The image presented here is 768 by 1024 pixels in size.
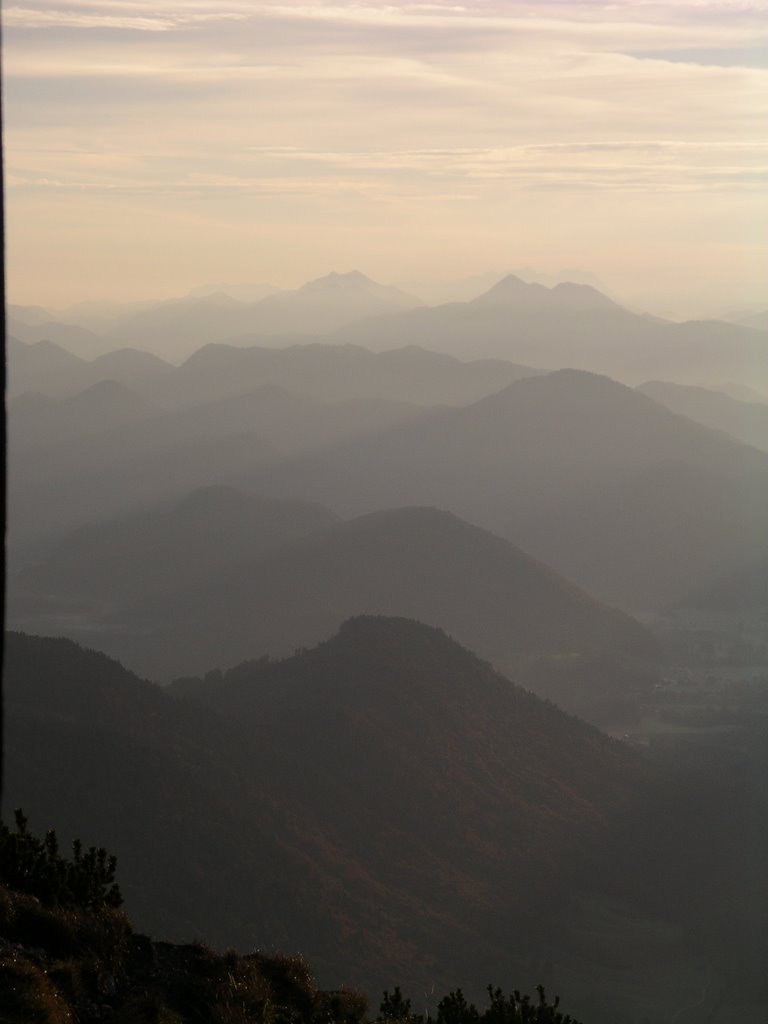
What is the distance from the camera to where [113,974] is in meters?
17.0

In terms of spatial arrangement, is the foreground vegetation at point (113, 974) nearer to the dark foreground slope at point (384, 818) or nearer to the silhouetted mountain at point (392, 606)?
the dark foreground slope at point (384, 818)

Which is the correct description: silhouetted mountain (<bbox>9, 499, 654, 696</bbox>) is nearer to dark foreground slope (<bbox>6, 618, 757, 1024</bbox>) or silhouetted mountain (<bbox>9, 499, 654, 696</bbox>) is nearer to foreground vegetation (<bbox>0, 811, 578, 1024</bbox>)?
dark foreground slope (<bbox>6, 618, 757, 1024</bbox>)

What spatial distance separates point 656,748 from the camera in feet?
418

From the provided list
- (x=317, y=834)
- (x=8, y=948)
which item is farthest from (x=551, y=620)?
(x=8, y=948)

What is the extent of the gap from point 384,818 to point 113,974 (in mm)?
75411

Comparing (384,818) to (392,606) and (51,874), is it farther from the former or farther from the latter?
(392,606)

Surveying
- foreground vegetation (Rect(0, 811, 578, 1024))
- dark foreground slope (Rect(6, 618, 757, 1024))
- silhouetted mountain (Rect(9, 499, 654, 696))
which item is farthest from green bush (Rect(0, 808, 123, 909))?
silhouetted mountain (Rect(9, 499, 654, 696))

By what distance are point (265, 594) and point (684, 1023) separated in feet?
402

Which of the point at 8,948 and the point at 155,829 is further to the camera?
the point at 155,829

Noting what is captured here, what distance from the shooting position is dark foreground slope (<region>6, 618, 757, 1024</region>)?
71312mm

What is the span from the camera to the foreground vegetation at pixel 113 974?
49.5 feet

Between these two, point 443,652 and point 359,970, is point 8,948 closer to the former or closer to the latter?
point 359,970

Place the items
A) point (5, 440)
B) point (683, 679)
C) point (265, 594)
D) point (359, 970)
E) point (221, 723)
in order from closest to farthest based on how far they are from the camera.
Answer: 1. point (5, 440)
2. point (359, 970)
3. point (221, 723)
4. point (683, 679)
5. point (265, 594)

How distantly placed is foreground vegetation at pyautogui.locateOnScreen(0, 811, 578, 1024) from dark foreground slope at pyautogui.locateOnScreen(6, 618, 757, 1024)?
147ft
